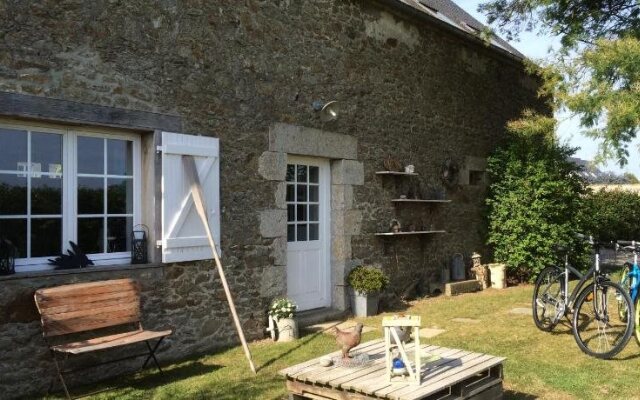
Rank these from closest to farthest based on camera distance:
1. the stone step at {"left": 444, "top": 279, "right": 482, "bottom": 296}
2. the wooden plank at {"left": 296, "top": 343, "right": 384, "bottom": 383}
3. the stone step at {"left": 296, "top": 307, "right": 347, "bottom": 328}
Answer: the wooden plank at {"left": 296, "top": 343, "right": 384, "bottom": 383}
the stone step at {"left": 296, "top": 307, "right": 347, "bottom": 328}
the stone step at {"left": 444, "top": 279, "right": 482, "bottom": 296}

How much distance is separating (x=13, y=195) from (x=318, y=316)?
12.8ft

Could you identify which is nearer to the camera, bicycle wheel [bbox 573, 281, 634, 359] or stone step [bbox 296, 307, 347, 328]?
bicycle wheel [bbox 573, 281, 634, 359]

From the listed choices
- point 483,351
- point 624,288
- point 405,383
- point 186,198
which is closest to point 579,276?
point 624,288

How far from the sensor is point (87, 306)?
4965 millimetres

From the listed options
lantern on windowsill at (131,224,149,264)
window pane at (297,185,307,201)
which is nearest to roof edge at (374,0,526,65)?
window pane at (297,185,307,201)

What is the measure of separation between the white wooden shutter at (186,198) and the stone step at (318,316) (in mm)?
1715

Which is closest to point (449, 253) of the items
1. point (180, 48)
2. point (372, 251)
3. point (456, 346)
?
point (372, 251)

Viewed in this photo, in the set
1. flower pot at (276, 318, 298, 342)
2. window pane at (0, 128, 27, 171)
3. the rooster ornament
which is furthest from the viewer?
flower pot at (276, 318, 298, 342)

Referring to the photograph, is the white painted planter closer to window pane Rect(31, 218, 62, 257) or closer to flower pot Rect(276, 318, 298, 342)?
flower pot Rect(276, 318, 298, 342)

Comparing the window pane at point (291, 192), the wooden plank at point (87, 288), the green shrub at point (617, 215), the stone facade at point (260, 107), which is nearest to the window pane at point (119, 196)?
the stone facade at point (260, 107)

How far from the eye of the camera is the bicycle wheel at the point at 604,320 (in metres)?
5.25

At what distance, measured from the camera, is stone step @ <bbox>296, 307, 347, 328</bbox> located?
730cm

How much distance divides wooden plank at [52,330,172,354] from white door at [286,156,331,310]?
262 centimetres

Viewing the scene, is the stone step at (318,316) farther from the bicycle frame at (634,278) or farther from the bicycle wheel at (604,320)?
the bicycle frame at (634,278)
